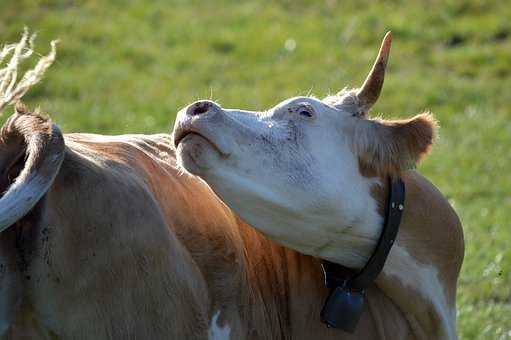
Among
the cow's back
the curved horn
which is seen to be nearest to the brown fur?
the cow's back

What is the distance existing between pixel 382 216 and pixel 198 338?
99cm

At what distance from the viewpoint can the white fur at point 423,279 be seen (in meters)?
4.45

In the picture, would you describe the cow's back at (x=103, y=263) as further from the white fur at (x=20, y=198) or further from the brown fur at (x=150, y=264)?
the white fur at (x=20, y=198)

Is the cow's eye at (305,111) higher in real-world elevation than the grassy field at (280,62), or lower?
higher

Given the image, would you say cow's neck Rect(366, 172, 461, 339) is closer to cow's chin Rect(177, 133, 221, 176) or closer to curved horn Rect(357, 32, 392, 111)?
curved horn Rect(357, 32, 392, 111)

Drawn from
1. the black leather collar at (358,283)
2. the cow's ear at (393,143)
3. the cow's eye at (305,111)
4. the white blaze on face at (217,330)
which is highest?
the cow's eye at (305,111)

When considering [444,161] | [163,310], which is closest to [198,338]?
[163,310]

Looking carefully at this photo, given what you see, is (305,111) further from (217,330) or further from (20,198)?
(20,198)

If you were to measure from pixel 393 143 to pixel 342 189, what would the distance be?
0.32m

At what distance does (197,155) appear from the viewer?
3.98 meters

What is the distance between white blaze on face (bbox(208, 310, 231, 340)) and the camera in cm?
397

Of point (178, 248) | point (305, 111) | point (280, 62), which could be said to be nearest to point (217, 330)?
point (178, 248)

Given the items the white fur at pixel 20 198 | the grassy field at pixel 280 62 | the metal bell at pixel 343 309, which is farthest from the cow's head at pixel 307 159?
the grassy field at pixel 280 62

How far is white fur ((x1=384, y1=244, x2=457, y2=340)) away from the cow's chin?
95cm
